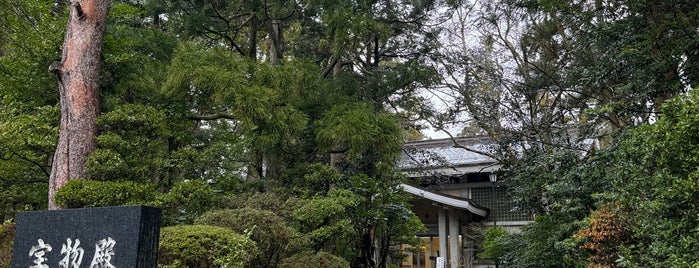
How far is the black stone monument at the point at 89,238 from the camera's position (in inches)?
153

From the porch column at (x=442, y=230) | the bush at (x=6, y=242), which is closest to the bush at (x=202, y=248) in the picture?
the bush at (x=6, y=242)

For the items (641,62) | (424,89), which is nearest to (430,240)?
(424,89)

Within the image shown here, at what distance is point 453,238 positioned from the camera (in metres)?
13.9

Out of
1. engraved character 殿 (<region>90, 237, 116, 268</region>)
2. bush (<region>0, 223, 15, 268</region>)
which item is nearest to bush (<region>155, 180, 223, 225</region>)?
bush (<region>0, 223, 15, 268</region>)

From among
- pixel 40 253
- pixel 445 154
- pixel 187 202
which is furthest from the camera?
pixel 445 154

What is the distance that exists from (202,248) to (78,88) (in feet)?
10.4

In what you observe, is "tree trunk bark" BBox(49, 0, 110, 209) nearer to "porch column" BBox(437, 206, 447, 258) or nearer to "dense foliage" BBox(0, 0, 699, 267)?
"dense foliage" BBox(0, 0, 699, 267)

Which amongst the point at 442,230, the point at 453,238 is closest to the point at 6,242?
the point at 442,230

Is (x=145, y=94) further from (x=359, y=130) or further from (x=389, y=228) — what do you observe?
(x=389, y=228)

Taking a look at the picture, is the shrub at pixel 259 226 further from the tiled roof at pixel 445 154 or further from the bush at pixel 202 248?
the tiled roof at pixel 445 154

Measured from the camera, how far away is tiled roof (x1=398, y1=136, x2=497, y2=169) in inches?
464

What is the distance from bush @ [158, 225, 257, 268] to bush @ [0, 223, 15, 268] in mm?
2522

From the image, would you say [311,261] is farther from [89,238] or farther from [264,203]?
[89,238]

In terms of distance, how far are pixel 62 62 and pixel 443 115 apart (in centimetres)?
777
